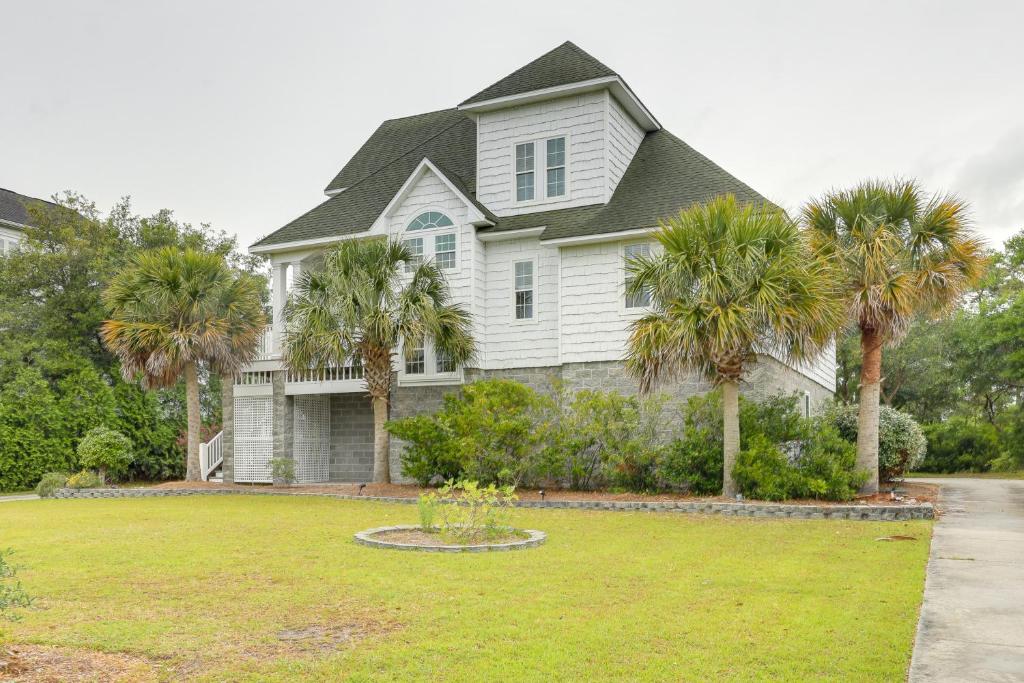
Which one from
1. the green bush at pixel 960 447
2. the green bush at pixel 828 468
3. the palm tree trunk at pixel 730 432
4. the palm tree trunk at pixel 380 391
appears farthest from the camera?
the green bush at pixel 960 447

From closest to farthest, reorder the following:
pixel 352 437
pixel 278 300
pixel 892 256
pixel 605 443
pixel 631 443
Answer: pixel 892 256, pixel 631 443, pixel 605 443, pixel 278 300, pixel 352 437

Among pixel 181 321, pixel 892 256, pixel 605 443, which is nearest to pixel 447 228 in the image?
pixel 605 443

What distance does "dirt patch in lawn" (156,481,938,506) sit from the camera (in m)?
15.7

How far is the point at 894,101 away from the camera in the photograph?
2103 cm

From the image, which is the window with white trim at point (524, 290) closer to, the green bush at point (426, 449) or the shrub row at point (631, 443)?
the shrub row at point (631, 443)

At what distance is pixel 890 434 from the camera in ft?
61.4

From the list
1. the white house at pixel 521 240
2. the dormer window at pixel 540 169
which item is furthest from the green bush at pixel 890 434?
the dormer window at pixel 540 169

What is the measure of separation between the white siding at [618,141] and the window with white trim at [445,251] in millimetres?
4222

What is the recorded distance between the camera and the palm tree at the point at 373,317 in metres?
19.2

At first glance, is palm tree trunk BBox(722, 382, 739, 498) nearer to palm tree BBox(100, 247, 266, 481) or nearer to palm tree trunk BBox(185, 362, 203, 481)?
palm tree BBox(100, 247, 266, 481)

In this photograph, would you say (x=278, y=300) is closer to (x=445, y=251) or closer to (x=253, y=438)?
(x=253, y=438)

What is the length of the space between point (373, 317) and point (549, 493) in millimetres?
5620

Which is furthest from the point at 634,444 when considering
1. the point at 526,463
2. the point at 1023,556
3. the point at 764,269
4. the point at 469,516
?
the point at 1023,556

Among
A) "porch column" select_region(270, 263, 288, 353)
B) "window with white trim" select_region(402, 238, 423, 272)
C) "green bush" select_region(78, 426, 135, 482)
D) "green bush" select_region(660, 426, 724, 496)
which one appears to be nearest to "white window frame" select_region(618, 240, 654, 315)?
"green bush" select_region(660, 426, 724, 496)
